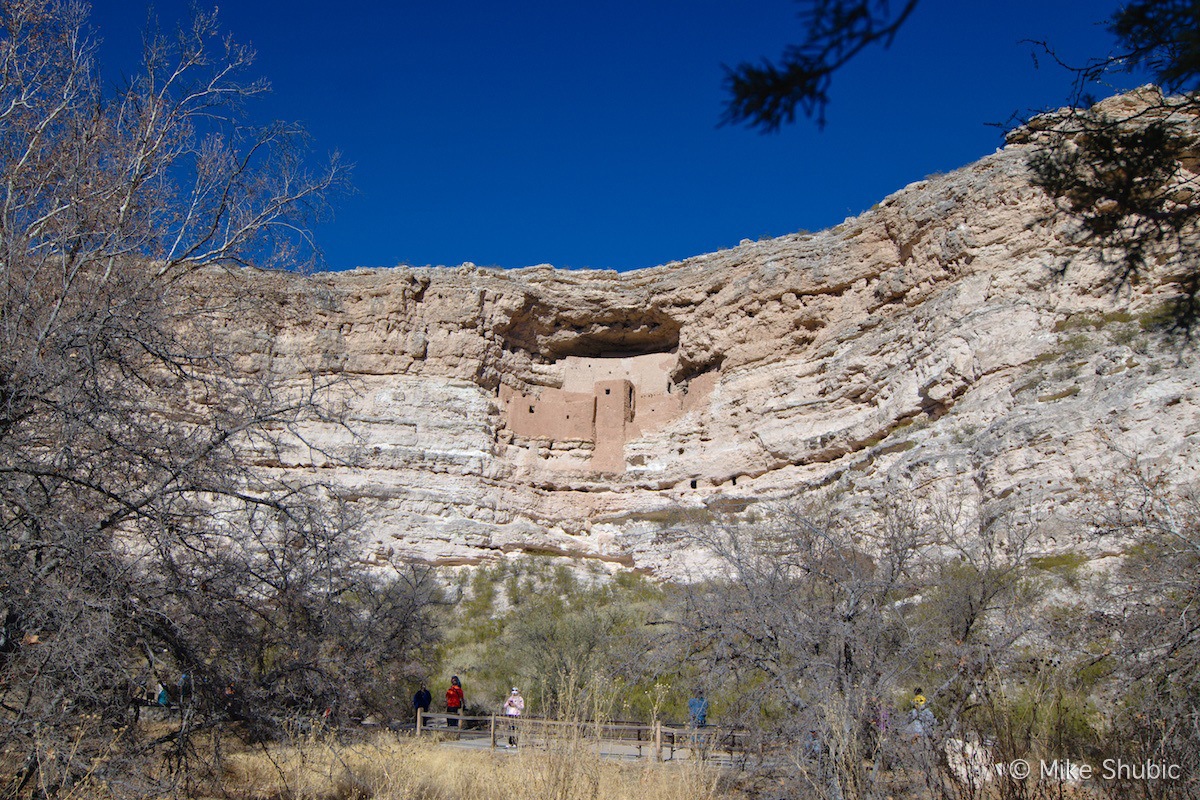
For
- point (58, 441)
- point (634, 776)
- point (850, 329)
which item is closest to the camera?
point (58, 441)

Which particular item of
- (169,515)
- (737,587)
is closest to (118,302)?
(169,515)

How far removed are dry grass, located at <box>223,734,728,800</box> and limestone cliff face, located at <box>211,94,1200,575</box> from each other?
6190mm

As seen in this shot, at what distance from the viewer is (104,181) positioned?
19.5ft

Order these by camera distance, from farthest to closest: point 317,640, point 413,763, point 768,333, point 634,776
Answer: point 768,333, point 413,763, point 634,776, point 317,640

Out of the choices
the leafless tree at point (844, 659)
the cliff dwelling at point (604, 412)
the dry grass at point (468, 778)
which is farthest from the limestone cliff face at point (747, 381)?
the dry grass at point (468, 778)

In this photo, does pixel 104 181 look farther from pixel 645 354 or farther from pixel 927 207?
pixel 645 354

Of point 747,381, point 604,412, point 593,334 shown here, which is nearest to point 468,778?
point 747,381

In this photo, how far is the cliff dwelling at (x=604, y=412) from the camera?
74.2 feet

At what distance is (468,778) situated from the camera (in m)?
6.54

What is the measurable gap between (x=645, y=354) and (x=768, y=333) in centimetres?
500

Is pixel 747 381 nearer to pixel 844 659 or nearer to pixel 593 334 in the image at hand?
pixel 593 334

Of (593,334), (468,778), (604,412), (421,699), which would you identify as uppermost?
(593,334)

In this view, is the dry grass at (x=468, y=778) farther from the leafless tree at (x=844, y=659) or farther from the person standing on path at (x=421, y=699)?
the person standing on path at (x=421, y=699)

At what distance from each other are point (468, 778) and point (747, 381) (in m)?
15.6
